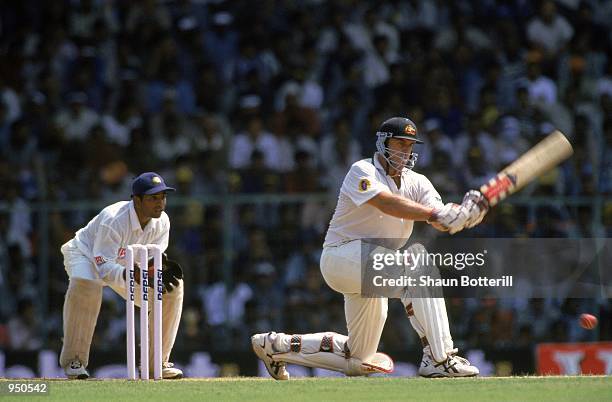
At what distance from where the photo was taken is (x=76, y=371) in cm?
982

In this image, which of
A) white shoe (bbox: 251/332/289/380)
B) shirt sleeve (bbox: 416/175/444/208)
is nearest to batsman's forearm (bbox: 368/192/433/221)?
shirt sleeve (bbox: 416/175/444/208)

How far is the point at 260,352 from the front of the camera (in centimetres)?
954

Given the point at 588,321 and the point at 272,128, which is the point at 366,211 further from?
the point at 272,128

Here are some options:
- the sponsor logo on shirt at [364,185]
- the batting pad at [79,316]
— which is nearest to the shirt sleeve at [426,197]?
the sponsor logo on shirt at [364,185]

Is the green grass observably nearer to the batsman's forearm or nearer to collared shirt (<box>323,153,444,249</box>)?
collared shirt (<box>323,153,444,249</box>)

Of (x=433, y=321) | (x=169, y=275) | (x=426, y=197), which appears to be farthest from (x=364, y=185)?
(x=169, y=275)

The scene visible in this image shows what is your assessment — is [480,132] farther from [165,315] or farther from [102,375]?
[165,315]

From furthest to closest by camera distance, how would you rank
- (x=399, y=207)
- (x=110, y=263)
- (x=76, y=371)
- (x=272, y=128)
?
(x=272, y=128) → (x=76, y=371) → (x=110, y=263) → (x=399, y=207)

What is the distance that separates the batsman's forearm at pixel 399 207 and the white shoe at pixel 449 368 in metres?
1.02

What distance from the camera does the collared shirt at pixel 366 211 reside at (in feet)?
29.9

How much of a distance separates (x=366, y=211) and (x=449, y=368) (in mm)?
1232

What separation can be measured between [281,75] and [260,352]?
6.64m

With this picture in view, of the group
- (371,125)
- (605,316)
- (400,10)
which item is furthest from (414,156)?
(400,10)

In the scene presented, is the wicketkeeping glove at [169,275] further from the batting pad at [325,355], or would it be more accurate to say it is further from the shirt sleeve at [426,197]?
the shirt sleeve at [426,197]
